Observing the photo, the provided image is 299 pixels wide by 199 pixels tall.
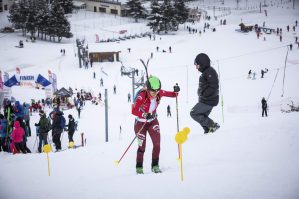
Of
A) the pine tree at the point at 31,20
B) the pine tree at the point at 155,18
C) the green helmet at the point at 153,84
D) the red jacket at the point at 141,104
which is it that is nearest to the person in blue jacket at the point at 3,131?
the red jacket at the point at 141,104

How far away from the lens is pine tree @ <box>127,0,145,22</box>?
242 ft

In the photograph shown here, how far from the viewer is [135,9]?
73.9 m

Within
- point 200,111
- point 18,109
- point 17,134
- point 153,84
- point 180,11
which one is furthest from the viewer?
point 180,11

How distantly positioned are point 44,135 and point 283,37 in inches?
1806

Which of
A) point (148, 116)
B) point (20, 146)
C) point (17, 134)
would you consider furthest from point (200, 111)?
point (20, 146)

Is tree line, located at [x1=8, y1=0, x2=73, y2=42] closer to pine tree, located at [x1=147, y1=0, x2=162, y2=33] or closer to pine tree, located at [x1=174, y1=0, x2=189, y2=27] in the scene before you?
pine tree, located at [x1=147, y1=0, x2=162, y2=33]

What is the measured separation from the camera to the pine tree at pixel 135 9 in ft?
242

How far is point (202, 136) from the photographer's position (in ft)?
30.3

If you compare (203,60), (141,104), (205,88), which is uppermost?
(203,60)

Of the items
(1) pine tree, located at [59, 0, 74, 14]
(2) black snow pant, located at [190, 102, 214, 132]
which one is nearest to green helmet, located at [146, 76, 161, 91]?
(2) black snow pant, located at [190, 102, 214, 132]

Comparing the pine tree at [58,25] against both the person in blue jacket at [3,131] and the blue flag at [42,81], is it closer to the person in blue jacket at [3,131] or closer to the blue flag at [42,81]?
the blue flag at [42,81]

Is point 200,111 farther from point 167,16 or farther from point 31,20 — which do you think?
point 167,16

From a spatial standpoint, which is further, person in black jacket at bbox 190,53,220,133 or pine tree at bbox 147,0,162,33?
pine tree at bbox 147,0,162,33

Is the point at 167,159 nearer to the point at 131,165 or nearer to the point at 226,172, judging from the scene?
the point at 131,165
